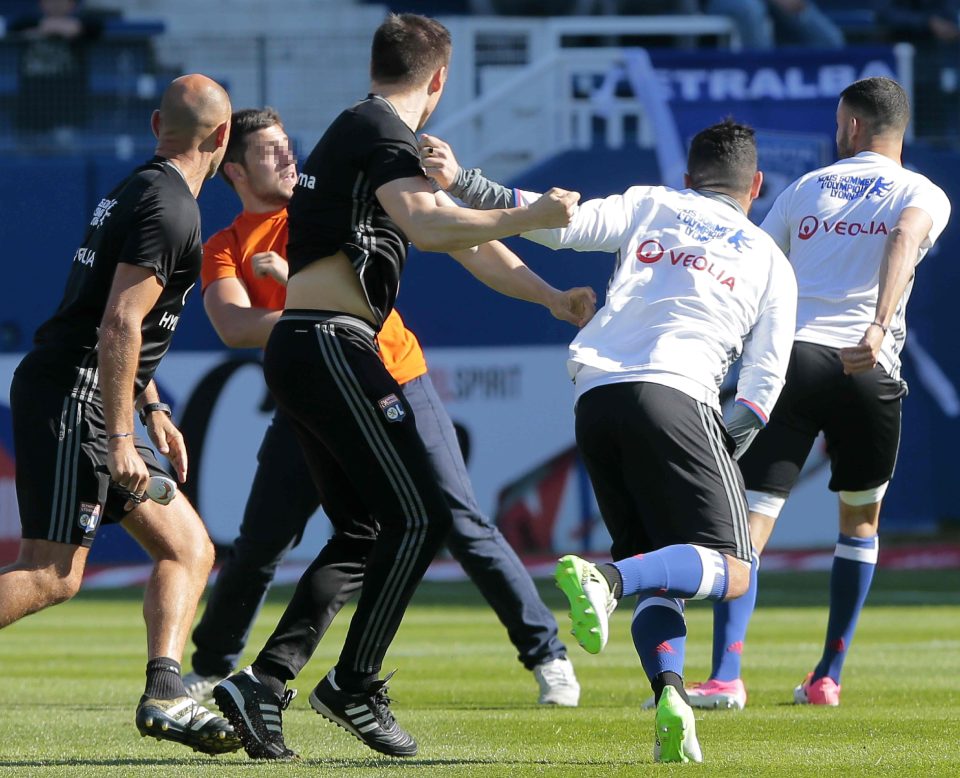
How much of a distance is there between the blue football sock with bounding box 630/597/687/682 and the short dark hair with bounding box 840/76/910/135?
2.51 m

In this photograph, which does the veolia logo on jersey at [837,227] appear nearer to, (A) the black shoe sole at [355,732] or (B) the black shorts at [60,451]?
(A) the black shoe sole at [355,732]

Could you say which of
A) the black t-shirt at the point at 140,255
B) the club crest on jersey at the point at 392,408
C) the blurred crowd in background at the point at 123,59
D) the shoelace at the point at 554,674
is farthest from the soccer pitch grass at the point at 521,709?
the blurred crowd in background at the point at 123,59

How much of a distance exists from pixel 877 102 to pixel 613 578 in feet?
9.59

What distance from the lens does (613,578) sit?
508 centimetres

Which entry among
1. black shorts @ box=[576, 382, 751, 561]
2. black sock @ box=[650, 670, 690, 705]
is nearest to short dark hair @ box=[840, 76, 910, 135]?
black shorts @ box=[576, 382, 751, 561]

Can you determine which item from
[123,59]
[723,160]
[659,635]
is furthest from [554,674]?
[123,59]

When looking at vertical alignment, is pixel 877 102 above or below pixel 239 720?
above

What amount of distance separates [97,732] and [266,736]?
1.16 m

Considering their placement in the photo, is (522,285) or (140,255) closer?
(140,255)

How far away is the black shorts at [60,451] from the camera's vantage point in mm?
5348

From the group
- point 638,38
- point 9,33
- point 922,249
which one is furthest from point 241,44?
point 922,249

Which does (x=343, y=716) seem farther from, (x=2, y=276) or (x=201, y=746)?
(x=2, y=276)

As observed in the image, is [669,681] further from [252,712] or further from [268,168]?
[268,168]

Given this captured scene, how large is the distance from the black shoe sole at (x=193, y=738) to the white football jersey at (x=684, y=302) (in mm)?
1598
